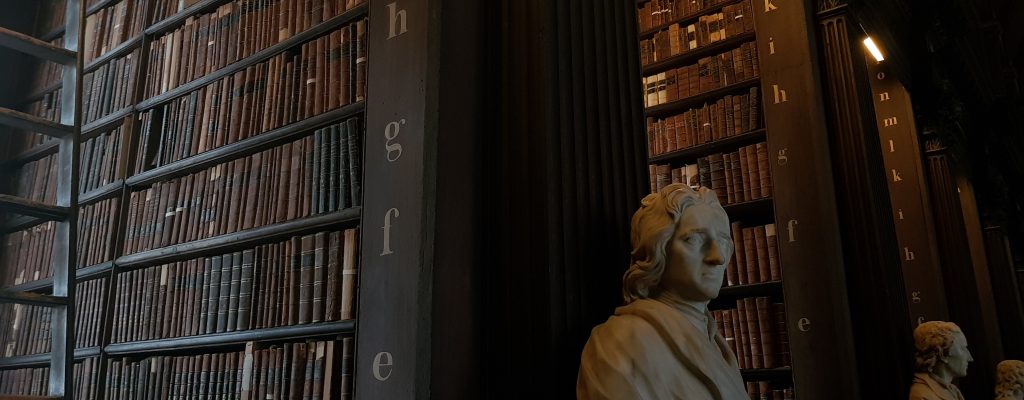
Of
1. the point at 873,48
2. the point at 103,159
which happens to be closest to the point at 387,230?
the point at 103,159

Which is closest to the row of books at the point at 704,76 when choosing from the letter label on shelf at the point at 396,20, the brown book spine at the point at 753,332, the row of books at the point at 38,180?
the brown book spine at the point at 753,332

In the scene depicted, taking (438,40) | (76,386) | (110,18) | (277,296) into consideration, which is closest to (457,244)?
(438,40)

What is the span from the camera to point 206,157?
235 centimetres

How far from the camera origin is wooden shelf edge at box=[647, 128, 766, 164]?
3281 mm

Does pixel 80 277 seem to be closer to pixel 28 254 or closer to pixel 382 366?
pixel 28 254

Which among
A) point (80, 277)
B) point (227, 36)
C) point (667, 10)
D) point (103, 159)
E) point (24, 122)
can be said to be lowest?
point (80, 277)

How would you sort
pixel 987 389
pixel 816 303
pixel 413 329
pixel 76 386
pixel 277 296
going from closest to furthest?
1. pixel 413 329
2. pixel 277 296
3. pixel 76 386
4. pixel 816 303
5. pixel 987 389

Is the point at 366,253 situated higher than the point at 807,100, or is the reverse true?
the point at 807,100

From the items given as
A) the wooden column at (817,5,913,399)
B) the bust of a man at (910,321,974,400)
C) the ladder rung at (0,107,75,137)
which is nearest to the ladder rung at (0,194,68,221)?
the ladder rung at (0,107,75,137)

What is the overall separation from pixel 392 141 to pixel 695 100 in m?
2.21

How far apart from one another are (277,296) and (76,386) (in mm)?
1095

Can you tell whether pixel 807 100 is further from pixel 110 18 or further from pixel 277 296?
pixel 110 18

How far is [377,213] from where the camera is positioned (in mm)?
1588

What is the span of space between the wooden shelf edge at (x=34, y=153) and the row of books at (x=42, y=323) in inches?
26.6
